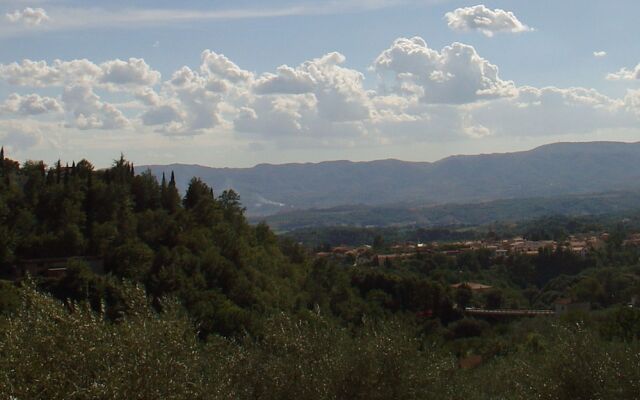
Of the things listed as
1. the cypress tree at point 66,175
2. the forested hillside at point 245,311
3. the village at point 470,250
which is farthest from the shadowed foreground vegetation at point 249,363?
the village at point 470,250

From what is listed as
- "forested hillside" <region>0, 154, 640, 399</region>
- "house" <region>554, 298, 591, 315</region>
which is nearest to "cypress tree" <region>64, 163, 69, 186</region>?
"forested hillside" <region>0, 154, 640, 399</region>

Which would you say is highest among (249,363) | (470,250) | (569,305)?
(249,363)

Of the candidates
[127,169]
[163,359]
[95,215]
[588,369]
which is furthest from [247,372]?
[127,169]

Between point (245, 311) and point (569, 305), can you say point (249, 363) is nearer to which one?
point (245, 311)

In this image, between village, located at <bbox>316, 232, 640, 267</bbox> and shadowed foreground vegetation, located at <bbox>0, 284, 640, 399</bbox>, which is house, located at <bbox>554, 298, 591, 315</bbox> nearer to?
village, located at <bbox>316, 232, 640, 267</bbox>

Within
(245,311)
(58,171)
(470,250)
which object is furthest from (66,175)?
(470,250)

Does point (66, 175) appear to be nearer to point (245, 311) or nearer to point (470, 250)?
point (245, 311)

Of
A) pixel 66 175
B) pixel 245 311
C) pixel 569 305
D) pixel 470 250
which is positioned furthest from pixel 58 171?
pixel 470 250

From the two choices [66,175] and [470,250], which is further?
[470,250]

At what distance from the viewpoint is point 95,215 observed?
1868 inches

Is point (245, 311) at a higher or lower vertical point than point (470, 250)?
higher

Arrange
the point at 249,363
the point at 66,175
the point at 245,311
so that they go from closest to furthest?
the point at 249,363 < the point at 245,311 < the point at 66,175

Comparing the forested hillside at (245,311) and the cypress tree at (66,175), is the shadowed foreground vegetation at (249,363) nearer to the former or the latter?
the forested hillside at (245,311)

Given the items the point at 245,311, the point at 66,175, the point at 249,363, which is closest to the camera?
the point at 249,363
